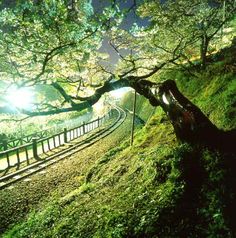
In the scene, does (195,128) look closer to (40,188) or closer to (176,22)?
(40,188)

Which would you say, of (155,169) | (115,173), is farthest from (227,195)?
(115,173)

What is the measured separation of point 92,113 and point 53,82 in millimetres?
48077

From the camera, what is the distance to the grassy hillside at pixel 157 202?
5359mm

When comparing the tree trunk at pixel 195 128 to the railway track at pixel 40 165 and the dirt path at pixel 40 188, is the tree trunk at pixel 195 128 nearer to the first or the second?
the dirt path at pixel 40 188

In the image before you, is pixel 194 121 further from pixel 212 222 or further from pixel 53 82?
pixel 53 82

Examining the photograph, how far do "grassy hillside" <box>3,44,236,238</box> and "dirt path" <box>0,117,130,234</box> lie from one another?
121 centimetres

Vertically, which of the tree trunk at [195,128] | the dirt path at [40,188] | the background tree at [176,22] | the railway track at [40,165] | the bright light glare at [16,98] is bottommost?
the railway track at [40,165]

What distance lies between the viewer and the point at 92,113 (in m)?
58.8

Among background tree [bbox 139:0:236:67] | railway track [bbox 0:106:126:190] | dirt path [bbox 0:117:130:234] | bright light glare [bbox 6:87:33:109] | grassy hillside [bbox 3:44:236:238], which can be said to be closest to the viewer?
grassy hillside [bbox 3:44:236:238]

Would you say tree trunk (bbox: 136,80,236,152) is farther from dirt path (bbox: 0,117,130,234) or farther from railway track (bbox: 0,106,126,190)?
railway track (bbox: 0,106,126,190)

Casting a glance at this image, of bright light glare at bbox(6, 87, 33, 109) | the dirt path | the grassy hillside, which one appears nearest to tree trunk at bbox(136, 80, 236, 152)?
the grassy hillside

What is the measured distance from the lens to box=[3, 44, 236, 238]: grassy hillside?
5359mm

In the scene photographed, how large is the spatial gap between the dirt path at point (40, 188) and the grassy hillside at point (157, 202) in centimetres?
121

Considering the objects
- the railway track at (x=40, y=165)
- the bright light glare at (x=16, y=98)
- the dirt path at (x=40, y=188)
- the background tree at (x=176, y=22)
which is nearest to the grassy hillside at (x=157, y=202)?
the dirt path at (x=40, y=188)
